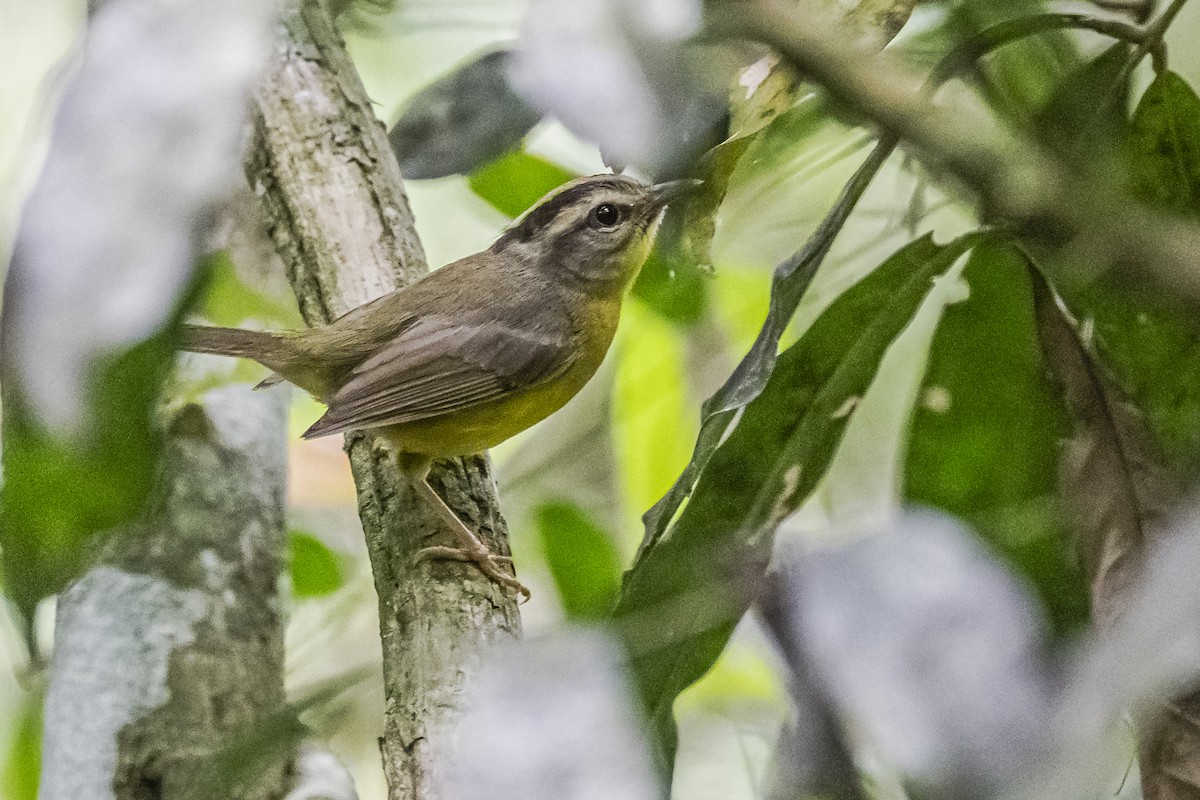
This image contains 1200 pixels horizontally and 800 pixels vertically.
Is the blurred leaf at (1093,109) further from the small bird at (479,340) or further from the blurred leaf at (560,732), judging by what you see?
the blurred leaf at (560,732)

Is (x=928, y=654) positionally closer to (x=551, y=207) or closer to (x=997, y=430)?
(x=997, y=430)

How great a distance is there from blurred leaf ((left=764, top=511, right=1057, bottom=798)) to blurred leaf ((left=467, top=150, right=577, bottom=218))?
157 cm

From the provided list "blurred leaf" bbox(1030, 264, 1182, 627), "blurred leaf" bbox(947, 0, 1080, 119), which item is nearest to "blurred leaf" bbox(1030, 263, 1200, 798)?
"blurred leaf" bbox(1030, 264, 1182, 627)

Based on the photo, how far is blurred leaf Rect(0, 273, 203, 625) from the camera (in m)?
1.65

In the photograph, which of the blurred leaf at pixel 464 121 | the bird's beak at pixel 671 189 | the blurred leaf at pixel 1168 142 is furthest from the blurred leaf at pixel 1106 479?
the blurred leaf at pixel 464 121

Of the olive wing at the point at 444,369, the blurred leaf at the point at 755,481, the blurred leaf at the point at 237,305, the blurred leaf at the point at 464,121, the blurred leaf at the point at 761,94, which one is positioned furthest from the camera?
the blurred leaf at the point at 237,305

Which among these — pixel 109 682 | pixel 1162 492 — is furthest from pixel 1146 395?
pixel 109 682

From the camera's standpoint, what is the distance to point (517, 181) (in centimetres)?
278

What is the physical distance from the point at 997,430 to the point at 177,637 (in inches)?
67.0

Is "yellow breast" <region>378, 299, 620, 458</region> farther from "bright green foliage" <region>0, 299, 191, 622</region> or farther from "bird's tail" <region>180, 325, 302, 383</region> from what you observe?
"bright green foliage" <region>0, 299, 191, 622</region>

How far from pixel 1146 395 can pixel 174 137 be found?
156 centimetres

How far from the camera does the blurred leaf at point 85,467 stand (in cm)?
165

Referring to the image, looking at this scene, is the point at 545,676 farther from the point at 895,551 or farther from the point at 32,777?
the point at 32,777

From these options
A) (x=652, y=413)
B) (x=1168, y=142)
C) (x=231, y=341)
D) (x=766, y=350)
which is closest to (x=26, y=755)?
(x=231, y=341)
